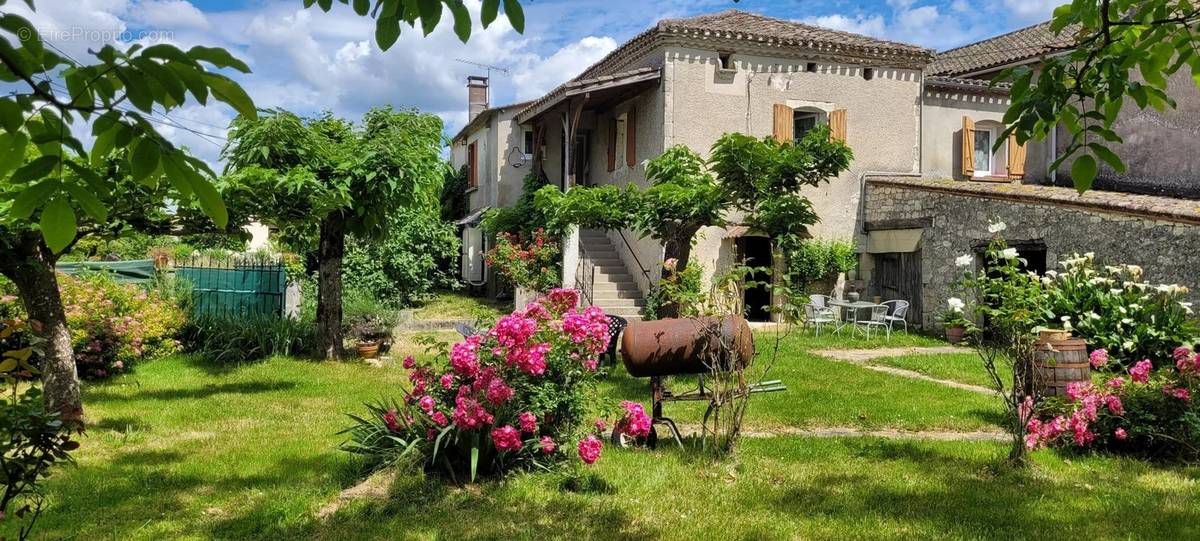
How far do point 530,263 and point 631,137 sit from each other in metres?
3.66

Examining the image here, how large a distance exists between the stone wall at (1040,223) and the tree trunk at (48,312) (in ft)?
34.5

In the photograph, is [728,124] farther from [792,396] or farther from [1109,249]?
[792,396]

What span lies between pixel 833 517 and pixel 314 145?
8149 mm

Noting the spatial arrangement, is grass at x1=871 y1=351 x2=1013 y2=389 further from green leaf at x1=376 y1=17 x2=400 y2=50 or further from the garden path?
green leaf at x1=376 y1=17 x2=400 y2=50

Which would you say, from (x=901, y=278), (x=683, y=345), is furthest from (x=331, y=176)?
(x=901, y=278)

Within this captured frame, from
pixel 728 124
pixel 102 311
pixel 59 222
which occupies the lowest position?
pixel 102 311

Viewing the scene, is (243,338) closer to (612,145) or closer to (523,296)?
(523,296)

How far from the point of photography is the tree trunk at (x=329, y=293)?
38.0ft

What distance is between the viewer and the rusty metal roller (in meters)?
6.31

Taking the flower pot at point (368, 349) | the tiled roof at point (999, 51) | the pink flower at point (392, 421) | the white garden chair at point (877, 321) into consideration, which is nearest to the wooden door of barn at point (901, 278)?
the white garden chair at point (877, 321)

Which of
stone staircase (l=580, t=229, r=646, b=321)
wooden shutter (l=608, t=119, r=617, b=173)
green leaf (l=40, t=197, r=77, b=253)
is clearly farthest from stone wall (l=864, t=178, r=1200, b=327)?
green leaf (l=40, t=197, r=77, b=253)

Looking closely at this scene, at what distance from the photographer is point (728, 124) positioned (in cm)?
1648

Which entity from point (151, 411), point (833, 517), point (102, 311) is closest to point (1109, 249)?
point (833, 517)

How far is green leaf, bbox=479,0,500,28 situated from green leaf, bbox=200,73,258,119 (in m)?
0.77
